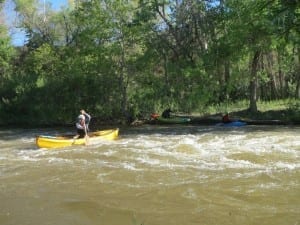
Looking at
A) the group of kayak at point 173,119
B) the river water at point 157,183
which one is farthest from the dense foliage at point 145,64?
the river water at point 157,183

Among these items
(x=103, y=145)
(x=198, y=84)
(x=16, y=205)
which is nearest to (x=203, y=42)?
(x=198, y=84)

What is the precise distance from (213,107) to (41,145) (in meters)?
14.2

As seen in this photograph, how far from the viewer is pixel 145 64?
31.3 m

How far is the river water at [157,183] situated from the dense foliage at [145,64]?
9843 millimetres

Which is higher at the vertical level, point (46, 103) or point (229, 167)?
point (46, 103)

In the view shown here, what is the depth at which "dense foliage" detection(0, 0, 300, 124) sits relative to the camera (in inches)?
1183

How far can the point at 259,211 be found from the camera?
31.1 feet

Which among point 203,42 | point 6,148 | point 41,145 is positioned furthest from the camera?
point 203,42

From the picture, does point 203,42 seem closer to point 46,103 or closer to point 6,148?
point 46,103

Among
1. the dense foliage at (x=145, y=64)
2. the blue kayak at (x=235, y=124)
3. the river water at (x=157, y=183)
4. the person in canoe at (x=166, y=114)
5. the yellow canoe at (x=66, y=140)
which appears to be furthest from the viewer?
the dense foliage at (x=145, y=64)

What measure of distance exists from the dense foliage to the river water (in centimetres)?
984

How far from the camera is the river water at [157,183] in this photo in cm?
948

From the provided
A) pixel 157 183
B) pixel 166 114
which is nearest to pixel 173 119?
pixel 166 114

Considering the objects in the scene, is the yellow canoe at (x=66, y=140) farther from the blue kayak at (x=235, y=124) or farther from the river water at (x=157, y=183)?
the blue kayak at (x=235, y=124)
